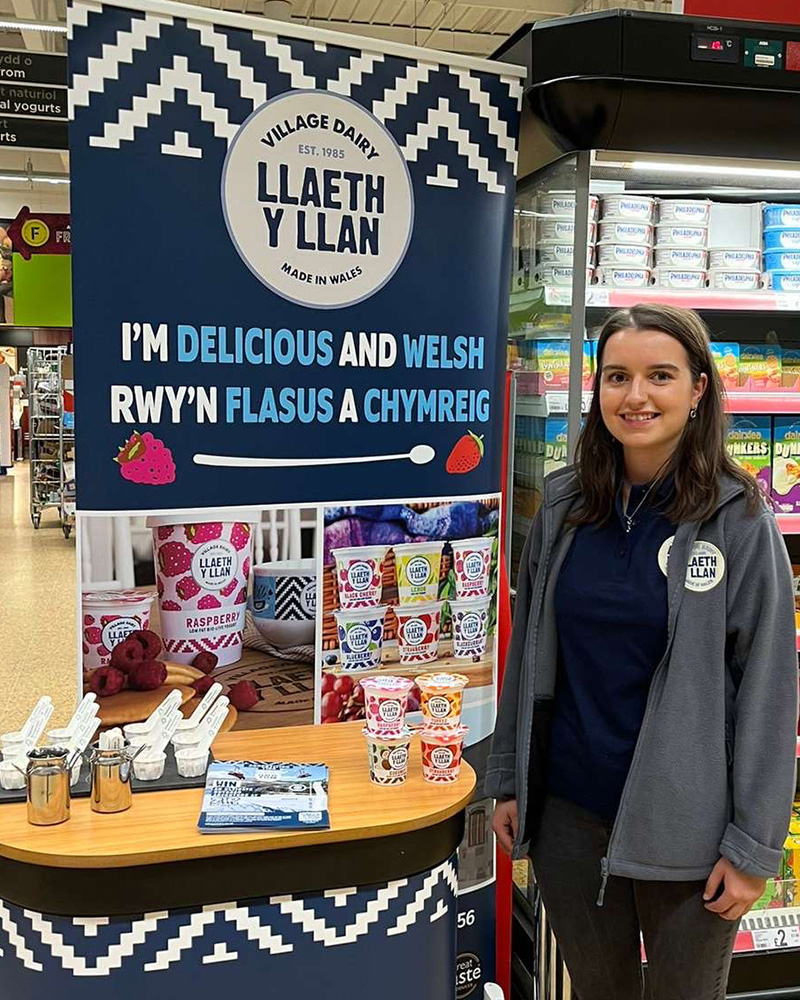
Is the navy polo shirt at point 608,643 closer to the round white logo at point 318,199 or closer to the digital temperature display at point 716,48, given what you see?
the round white logo at point 318,199

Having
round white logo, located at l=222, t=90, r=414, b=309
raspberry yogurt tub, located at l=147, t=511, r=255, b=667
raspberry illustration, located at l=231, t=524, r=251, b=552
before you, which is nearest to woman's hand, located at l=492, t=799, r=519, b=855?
raspberry yogurt tub, located at l=147, t=511, r=255, b=667

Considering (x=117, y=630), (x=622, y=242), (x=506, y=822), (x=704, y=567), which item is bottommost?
(x=506, y=822)

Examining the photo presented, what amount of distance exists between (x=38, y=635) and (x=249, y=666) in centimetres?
503

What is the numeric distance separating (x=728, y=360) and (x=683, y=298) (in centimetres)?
26

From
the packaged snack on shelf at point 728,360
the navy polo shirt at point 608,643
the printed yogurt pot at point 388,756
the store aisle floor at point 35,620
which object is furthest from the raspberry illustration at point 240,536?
the store aisle floor at point 35,620

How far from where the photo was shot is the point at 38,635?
6.94 metres

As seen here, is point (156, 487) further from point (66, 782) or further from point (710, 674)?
point (710, 674)

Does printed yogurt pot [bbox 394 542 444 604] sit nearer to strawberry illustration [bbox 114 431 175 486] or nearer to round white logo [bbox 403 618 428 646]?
round white logo [bbox 403 618 428 646]

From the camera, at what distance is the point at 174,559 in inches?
89.9

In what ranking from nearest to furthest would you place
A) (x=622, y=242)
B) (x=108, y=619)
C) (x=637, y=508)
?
(x=637, y=508) < (x=108, y=619) < (x=622, y=242)

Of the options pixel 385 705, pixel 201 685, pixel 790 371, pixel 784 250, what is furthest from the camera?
pixel 790 371

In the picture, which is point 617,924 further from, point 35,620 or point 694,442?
point 35,620

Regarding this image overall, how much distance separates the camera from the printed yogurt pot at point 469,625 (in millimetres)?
2592

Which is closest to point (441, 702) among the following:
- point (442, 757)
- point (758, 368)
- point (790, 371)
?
point (442, 757)
